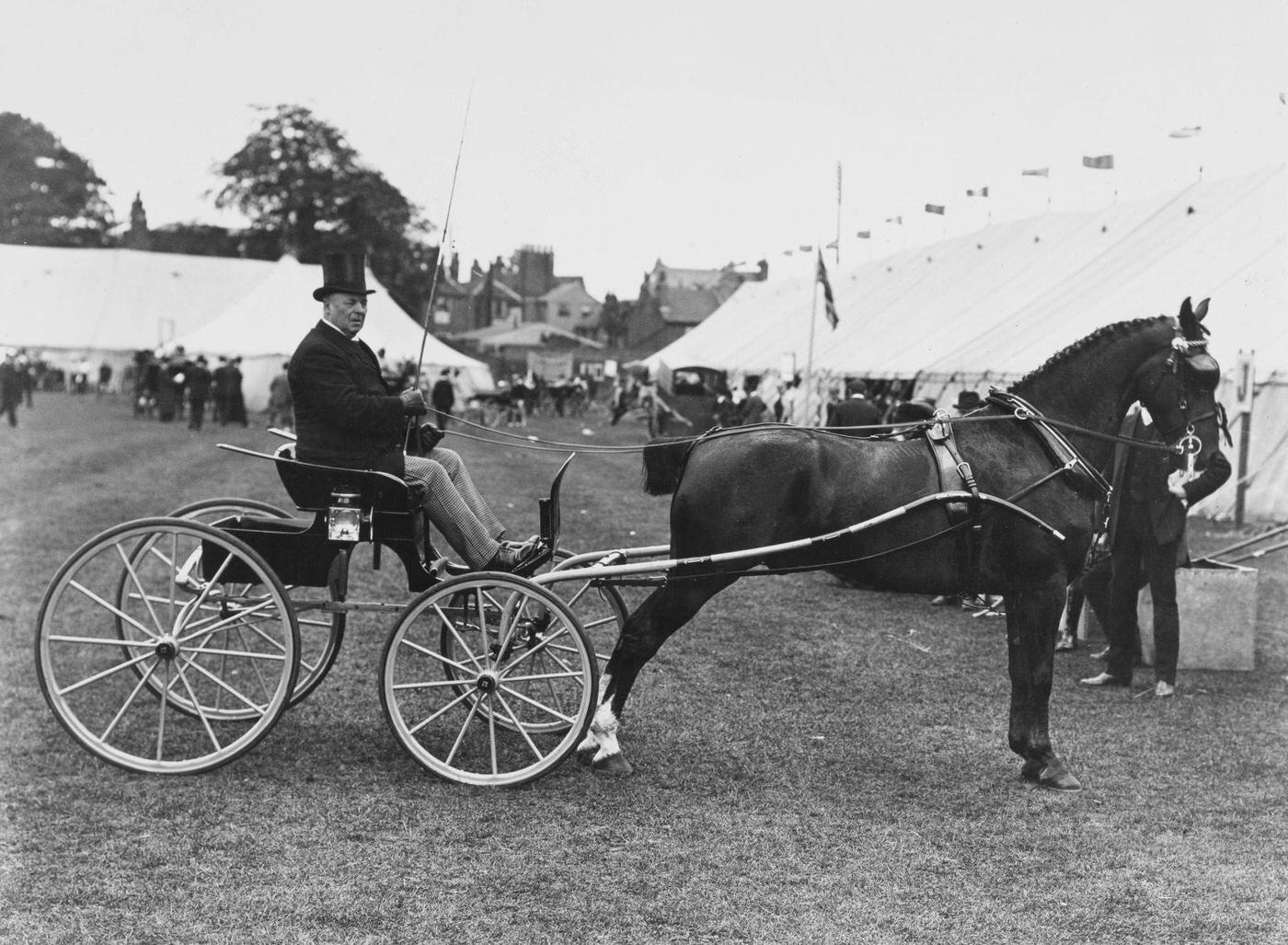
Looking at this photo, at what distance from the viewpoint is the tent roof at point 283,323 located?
107 feet

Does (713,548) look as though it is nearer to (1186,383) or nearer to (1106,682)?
(1186,383)

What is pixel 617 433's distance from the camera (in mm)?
35281

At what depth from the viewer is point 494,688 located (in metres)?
5.46

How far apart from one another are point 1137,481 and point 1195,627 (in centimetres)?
140

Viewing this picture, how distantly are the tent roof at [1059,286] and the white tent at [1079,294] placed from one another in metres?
0.02

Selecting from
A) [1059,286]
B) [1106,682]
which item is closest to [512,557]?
[1106,682]

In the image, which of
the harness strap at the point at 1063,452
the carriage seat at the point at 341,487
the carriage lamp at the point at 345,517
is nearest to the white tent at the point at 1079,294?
the harness strap at the point at 1063,452

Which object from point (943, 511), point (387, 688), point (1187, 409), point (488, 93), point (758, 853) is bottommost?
point (758, 853)

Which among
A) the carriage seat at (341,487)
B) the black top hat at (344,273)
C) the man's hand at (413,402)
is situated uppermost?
the black top hat at (344,273)

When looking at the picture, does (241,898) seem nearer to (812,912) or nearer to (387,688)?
(387,688)

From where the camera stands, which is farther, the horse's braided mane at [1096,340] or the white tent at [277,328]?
the white tent at [277,328]

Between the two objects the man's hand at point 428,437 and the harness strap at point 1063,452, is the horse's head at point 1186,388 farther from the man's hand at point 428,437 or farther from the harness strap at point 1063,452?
the man's hand at point 428,437

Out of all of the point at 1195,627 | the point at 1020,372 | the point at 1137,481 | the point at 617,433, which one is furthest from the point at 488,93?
the point at 617,433

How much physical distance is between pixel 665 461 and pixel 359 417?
1.52 metres
